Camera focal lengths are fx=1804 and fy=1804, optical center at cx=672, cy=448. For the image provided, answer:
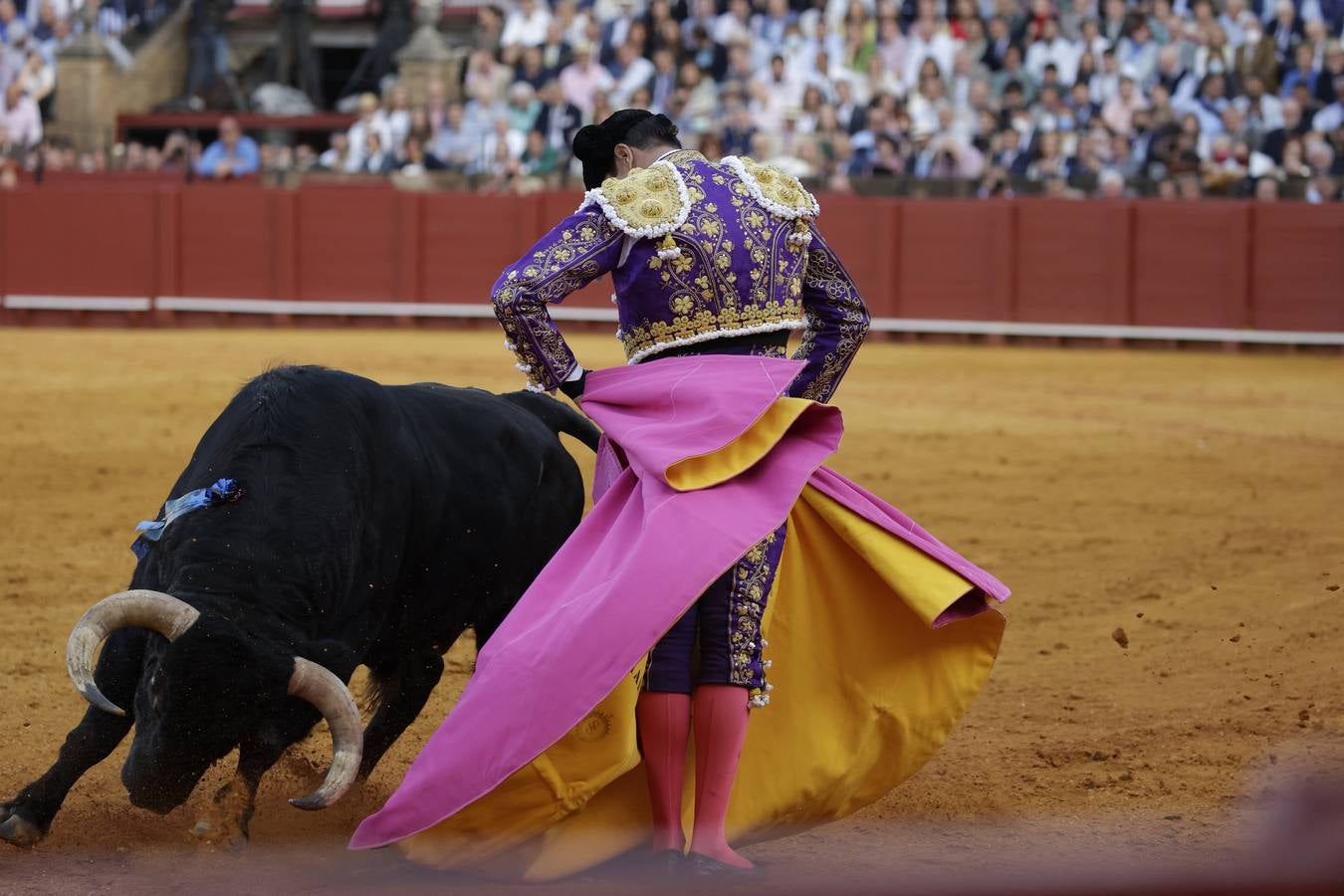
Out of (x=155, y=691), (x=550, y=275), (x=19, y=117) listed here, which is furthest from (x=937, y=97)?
(x=155, y=691)

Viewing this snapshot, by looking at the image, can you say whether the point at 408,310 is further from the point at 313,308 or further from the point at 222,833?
the point at 222,833

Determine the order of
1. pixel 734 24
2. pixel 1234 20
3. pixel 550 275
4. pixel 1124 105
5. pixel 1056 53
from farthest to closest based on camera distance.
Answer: pixel 734 24 → pixel 1056 53 → pixel 1234 20 → pixel 1124 105 → pixel 550 275

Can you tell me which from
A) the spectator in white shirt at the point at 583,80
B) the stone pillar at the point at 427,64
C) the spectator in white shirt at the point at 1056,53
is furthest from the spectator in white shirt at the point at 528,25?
the spectator in white shirt at the point at 1056,53

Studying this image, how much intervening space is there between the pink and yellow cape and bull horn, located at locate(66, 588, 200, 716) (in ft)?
1.30

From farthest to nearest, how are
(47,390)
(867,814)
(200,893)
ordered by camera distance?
(47,390) → (867,814) → (200,893)

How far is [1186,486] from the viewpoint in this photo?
21.8 feet

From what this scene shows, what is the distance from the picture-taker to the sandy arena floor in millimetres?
2840

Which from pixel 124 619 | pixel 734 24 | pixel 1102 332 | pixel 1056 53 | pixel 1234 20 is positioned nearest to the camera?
pixel 124 619

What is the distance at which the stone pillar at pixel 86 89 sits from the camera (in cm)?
1551

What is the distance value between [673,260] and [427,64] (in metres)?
13.0

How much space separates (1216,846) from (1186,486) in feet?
13.0

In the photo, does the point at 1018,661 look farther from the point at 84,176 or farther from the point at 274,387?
the point at 84,176

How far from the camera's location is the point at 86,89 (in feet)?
51.1

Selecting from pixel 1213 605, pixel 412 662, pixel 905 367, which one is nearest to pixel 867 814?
pixel 412 662
